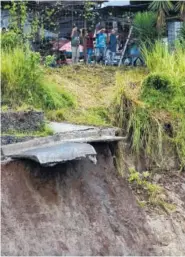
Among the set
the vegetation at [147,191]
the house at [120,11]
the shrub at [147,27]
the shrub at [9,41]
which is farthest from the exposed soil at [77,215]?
the house at [120,11]

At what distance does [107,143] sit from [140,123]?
1.22 meters

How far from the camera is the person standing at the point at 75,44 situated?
13992 millimetres

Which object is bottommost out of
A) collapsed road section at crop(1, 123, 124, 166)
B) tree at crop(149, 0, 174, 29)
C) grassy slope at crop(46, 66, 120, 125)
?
grassy slope at crop(46, 66, 120, 125)

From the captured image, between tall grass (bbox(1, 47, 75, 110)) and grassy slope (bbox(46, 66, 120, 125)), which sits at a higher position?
tall grass (bbox(1, 47, 75, 110))

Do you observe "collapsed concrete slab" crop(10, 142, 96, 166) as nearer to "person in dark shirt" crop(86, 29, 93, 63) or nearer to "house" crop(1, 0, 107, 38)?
"house" crop(1, 0, 107, 38)

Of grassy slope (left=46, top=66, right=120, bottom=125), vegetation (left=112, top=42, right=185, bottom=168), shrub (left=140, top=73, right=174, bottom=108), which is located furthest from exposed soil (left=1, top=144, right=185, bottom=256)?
shrub (left=140, top=73, right=174, bottom=108)

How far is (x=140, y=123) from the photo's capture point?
9.84m

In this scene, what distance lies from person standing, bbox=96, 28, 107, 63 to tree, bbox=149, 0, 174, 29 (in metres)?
1.24

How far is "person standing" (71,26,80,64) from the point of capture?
14.0 meters

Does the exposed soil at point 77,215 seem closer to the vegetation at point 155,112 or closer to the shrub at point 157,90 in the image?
the vegetation at point 155,112

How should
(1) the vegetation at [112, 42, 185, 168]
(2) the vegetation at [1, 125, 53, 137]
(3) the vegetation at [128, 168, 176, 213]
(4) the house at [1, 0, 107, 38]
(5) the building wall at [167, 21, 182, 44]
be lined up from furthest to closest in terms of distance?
1. (5) the building wall at [167, 21, 182, 44]
2. (4) the house at [1, 0, 107, 38]
3. (1) the vegetation at [112, 42, 185, 168]
4. (3) the vegetation at [128, 168, 176, 213]
5. (2) the vegetation at [1, 125, 53, 137]

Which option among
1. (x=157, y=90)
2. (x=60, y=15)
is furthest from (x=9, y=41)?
(x=60, y=15)

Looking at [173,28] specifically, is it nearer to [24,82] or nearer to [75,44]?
[75,44]

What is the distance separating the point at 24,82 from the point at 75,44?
4894mm
